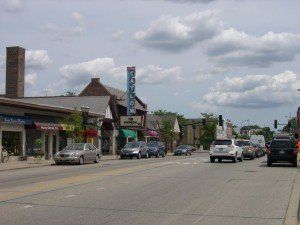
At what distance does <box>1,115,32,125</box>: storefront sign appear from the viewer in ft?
116

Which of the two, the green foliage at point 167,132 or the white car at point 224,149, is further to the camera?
the green foliage at point 167,132

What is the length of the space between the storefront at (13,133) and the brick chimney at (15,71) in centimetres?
1292

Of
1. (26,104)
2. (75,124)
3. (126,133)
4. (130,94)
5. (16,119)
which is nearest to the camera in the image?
(16,119)

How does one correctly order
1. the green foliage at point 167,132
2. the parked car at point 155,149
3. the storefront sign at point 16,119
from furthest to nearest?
the green foliage at point 167,132
the parked car at point 155,149
the storefront sign at point 16,119

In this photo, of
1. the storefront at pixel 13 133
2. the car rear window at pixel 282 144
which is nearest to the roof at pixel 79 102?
the storefront at pixel 13 133

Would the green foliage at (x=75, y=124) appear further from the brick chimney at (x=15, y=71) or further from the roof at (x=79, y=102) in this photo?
the roof at (x=79, y=102)

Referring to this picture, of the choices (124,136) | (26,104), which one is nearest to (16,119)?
(26,104)

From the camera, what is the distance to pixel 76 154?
109ft

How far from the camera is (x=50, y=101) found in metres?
61.8

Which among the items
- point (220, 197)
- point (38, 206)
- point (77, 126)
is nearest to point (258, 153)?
point (77, 126)

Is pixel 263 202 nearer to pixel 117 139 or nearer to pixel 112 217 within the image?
pixel 112 217

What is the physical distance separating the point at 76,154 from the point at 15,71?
798 inches

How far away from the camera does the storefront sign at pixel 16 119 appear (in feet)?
116

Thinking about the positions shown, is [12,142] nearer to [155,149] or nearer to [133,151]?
[133,151]
